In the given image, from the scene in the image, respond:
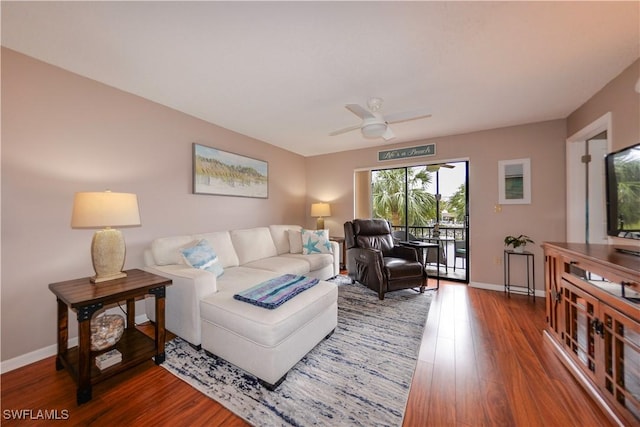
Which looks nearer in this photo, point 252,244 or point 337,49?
point 337,49

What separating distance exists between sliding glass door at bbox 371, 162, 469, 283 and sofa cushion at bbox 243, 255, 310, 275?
2.14 meters

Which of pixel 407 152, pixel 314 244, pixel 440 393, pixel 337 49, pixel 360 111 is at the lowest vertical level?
pixel 440 393

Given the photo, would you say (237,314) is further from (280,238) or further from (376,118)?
(280,238)

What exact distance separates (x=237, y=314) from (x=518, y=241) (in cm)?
369

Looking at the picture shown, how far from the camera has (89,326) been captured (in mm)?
1527

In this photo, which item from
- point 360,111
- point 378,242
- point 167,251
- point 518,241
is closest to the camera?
point 360,111

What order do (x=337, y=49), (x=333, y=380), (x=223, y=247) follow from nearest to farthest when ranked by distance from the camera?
(x=333, y=380) → (x=337, y=49) → (x=223, y=247)

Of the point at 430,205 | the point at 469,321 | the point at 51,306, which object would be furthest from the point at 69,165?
the point at 430,205

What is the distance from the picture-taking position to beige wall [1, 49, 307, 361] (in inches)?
72.3

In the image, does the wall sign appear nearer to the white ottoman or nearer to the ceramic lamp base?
the white ottoman

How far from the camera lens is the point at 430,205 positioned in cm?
436

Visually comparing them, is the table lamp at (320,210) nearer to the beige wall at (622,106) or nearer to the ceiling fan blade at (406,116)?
the ceiling fan blade at (406,116)

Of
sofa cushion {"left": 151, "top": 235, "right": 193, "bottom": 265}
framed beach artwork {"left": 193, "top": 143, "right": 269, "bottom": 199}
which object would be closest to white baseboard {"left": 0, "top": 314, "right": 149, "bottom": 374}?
sofa cushion {"left": 151, "top": 235, "right": 193, "bottom": 265}

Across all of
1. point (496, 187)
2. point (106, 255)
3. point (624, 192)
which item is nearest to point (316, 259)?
point (106, 255)
